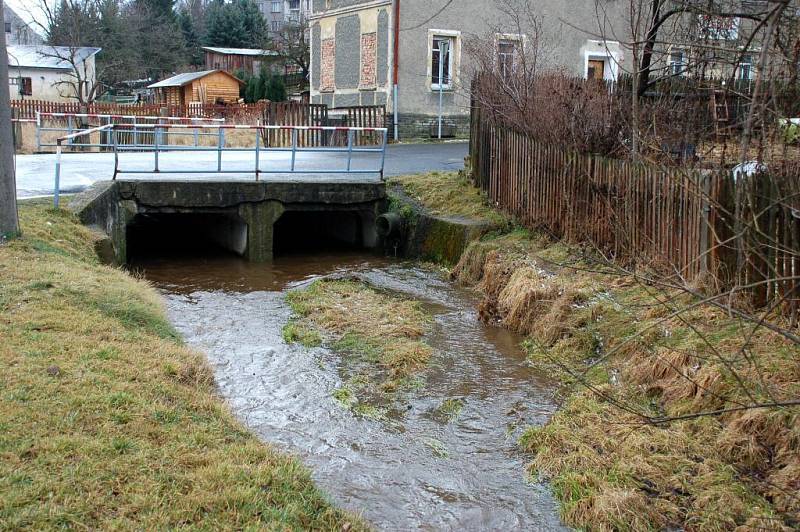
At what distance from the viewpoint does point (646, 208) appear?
9.83 metres

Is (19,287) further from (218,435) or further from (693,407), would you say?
(693,407)

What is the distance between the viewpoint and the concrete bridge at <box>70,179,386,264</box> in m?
14.0

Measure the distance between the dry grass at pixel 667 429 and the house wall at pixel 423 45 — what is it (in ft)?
57.7

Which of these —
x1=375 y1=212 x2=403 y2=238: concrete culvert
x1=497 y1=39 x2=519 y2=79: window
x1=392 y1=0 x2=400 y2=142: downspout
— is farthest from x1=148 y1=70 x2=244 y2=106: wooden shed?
x1=497 y1=39 x2=519 y2=79: window

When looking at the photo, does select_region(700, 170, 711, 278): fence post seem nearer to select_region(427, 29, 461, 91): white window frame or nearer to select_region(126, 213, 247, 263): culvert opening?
select_region(126, 213, 247, 263): culvert opening

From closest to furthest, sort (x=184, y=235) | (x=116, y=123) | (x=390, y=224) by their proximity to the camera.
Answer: (x=390, y=224) < (x=184, y=235) < (x=116, y=123)

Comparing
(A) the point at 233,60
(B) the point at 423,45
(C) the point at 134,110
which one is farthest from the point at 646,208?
(A) the point at 233,60

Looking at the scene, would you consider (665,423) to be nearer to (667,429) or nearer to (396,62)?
(667,429)

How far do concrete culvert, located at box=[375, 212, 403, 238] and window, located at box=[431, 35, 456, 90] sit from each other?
12.0 m

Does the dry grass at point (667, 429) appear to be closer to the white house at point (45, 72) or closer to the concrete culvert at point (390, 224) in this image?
the concrete culvert at point (390, 224)

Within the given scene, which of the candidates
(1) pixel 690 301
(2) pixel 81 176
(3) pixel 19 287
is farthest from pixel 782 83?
(2) pixel 81 176

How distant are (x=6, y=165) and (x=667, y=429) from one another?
7.40m

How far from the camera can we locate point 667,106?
1195cm

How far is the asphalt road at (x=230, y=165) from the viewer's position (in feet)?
50.2
